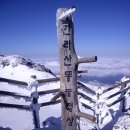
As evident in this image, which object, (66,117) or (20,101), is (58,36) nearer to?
(66,117)

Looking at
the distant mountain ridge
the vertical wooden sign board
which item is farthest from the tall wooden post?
the distant mountain ridge

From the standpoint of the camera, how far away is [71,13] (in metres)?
4.24

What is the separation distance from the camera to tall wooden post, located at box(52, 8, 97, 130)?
174 inches

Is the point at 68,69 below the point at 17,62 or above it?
above

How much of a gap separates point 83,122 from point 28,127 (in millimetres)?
1866

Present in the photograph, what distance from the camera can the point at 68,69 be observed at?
14.7 ft

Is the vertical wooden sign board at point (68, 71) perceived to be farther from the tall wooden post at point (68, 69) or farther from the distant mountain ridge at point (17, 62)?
the distant mountain ridge at point (17, 62)

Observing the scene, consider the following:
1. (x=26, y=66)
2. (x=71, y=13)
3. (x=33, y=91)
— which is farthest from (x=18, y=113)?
(x=26, y=66)

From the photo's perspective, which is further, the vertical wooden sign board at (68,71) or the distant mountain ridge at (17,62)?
the distant mountain ridge at (17,62)

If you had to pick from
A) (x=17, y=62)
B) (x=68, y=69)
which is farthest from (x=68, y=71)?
(x=17, y=62)

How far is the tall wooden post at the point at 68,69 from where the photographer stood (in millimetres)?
4422

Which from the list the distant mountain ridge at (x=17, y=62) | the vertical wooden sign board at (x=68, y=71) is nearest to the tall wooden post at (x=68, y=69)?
the vertical wooden sign board at (x=68, y=71)

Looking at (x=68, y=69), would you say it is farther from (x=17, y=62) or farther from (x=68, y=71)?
(x=17, y=62)

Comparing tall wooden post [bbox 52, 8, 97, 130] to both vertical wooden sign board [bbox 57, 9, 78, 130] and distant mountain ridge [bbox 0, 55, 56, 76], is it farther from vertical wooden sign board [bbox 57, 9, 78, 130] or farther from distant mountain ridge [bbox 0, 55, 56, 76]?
distant mountain ridge [bbox 0, 55, 56, 76]
